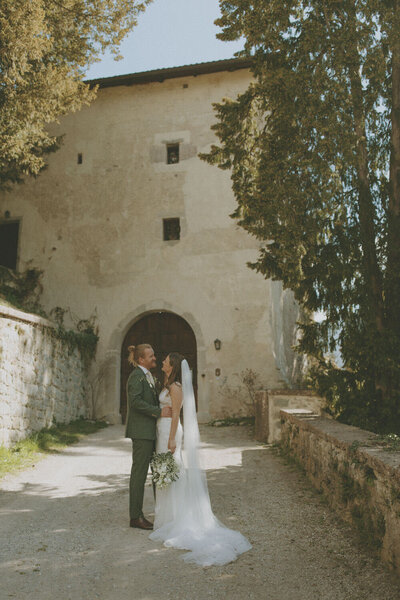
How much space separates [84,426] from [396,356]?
712 centimetres

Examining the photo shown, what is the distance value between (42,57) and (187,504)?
8892 mm

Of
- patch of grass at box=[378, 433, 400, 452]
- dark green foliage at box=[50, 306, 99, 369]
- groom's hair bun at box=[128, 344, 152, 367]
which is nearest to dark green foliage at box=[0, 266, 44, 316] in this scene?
dark green foliage at box=[50, 306, 99, 369]

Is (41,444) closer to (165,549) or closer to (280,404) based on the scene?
(280,404)

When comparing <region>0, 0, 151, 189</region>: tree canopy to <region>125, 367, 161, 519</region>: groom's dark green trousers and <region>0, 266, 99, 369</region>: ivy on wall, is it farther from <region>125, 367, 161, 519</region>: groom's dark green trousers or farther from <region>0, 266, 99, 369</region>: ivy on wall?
<region>125, 367, 161, 519</region>: groom's dark green trousers

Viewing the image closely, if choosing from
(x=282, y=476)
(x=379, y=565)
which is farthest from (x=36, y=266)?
(x=379, y=565)

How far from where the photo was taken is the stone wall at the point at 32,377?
26.2ft

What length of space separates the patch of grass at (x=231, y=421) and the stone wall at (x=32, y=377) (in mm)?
3254

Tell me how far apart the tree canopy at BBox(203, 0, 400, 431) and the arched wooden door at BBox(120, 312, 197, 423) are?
618 centimetres

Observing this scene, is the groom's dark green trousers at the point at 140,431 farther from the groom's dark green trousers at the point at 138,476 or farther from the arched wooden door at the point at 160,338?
the arched wooden door at the point at 160,338

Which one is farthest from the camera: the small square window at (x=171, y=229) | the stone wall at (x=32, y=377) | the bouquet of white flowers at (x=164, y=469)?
the small square window at (x=171, y=229)

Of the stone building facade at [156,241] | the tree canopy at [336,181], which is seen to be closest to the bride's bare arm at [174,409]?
the tree canopy at [336,181]

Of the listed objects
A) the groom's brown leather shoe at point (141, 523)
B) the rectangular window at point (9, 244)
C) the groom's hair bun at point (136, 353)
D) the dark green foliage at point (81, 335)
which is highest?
the rectangular window at point (9, 244)

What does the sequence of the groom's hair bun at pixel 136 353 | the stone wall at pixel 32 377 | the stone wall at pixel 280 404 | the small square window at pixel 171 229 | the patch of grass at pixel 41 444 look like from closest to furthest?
the groom's hair bun at pixel 136 353, the patch of grass at pixel 41 444, the stone wall at pixel 32 377, the stone wall at pixel 280 404, the small square window at pixel 171 229

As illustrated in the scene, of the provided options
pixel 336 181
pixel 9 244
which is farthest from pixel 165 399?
pixel 9 244
